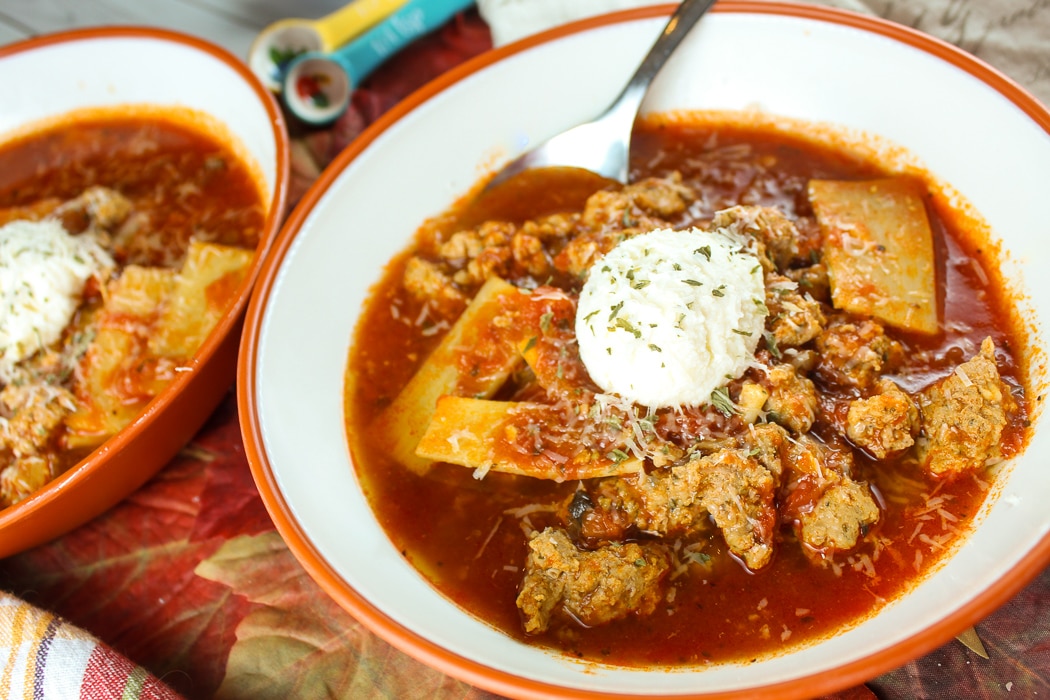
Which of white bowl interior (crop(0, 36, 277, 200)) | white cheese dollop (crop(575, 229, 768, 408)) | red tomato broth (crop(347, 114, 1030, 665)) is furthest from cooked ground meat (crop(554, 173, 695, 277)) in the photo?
white bowl interior (crop(0, 36, 277, 200))

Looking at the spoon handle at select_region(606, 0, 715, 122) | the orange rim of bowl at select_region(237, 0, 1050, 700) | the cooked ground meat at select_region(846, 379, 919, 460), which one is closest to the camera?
the orange rim of bowl at select_region(237, 0, 1050, 700)

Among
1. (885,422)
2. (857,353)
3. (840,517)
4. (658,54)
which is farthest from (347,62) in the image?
(840,517)

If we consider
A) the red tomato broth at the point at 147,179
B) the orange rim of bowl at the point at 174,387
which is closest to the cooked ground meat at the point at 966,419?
the orange rim of bowl at the point at 174,387

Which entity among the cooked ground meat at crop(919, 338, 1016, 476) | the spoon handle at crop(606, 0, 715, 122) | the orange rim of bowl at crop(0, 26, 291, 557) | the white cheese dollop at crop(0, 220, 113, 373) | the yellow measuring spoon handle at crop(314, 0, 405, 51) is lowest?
the white cheese dollop at crop(0, 220, 113, 373)

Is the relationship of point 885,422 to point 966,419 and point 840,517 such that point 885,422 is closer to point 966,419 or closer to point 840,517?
point 966,419

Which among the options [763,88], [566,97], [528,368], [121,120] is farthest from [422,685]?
[121,120]

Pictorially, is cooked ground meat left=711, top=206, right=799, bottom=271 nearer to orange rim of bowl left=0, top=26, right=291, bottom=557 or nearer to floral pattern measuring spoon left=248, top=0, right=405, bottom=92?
orange rim of bowl left=0, top=26, right=291, bottom=557

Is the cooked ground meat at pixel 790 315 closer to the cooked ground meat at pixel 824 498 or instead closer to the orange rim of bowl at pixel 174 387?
the cooked ground meat at pixel 824 498
